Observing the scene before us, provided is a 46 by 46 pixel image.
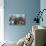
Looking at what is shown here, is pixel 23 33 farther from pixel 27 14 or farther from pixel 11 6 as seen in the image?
pixel 11 6

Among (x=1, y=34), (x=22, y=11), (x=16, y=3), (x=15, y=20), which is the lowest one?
(x=1, y=34)

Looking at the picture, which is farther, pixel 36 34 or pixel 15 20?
pixel 15 20

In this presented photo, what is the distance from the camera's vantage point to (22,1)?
5094mm

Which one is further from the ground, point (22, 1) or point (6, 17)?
point (22, 1)

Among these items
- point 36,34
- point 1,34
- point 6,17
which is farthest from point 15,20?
point 36,34

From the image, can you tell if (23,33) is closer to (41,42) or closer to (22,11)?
(22,11)

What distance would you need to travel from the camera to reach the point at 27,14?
5.14 meters

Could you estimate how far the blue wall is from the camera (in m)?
5.06

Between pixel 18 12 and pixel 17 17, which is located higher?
pixel 18 12

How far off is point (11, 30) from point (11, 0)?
1144 millimetres

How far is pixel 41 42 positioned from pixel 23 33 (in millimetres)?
2608

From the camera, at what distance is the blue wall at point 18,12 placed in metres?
5.06

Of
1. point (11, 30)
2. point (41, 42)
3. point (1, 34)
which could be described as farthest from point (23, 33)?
point (41, 42)

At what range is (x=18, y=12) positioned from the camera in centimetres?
511
